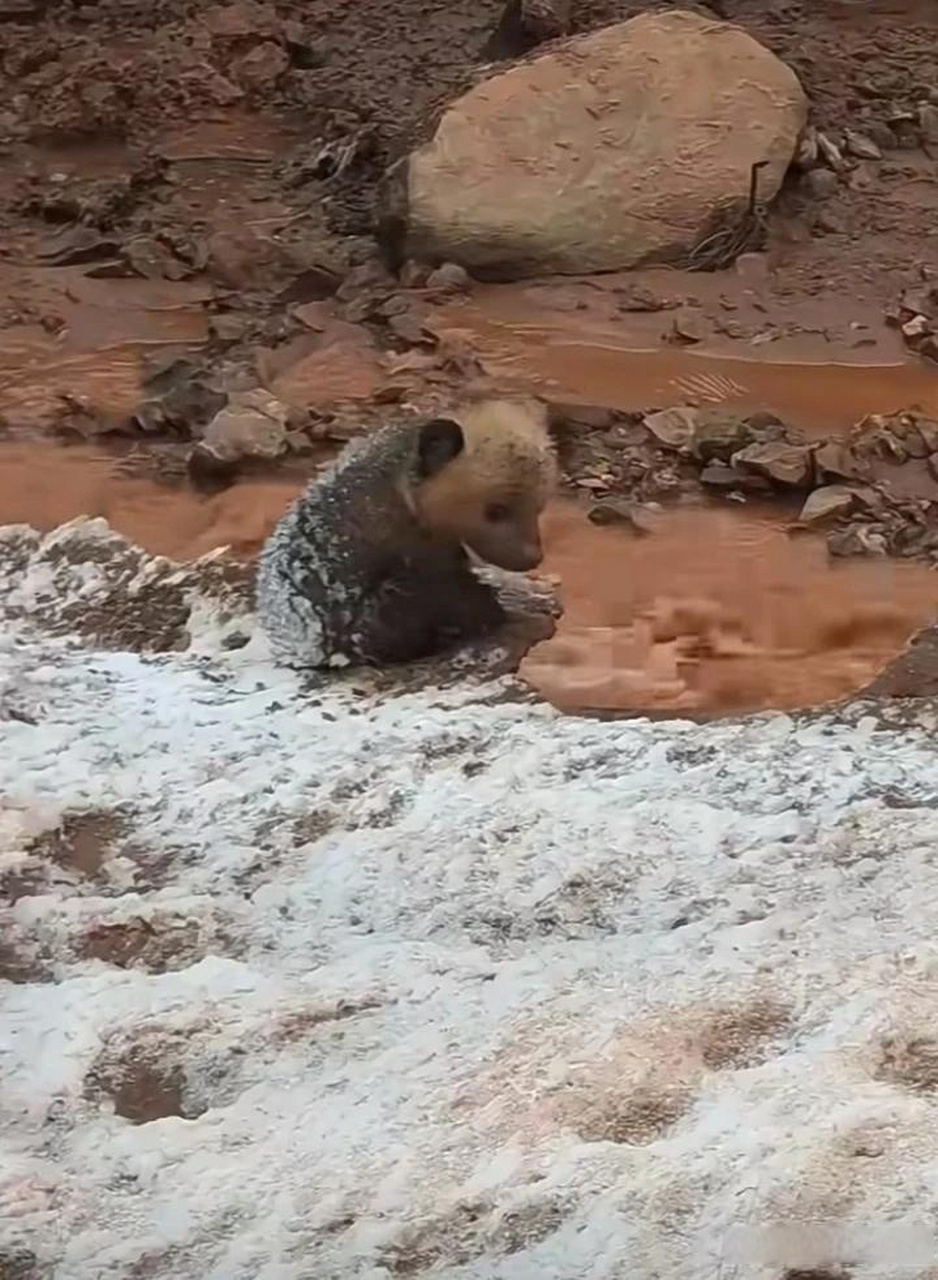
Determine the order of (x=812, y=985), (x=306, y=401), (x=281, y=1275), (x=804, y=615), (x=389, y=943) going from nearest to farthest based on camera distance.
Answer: (x=281, y=1275) → (x=812, y=985) → (x=389, y=943) → (x=804, y=615) → (x=306, y=401)

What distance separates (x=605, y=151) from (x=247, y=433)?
2.22 m

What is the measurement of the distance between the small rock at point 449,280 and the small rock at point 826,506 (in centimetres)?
186

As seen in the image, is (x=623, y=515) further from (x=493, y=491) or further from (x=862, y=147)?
(x=862, y=147)

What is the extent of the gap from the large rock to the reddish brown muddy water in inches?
12.3

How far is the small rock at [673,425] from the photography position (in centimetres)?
467

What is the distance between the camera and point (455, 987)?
2.42 metres

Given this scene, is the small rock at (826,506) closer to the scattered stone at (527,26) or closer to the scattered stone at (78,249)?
the scattered stone at (78,249)

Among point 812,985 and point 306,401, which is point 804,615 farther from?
point 306,401

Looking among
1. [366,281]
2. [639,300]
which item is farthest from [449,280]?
[639,300]

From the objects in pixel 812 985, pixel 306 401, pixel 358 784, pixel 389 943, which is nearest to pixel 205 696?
pixel 358 784

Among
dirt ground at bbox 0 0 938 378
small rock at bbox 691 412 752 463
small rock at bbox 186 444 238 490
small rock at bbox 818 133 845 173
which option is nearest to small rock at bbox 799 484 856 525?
small rock at bbox 691 412 752 463

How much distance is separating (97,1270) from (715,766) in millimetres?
1391

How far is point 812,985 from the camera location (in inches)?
93.6

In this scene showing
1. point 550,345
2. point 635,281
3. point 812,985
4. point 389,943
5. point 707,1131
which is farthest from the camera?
point 635,281
